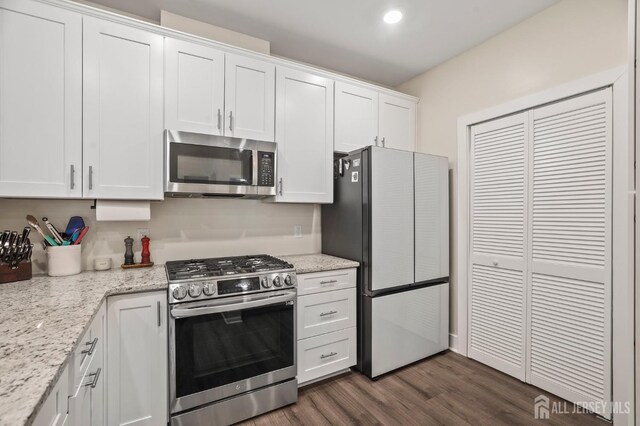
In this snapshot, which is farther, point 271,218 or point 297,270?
point 271,218

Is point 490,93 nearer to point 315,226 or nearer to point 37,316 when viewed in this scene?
point 315,226

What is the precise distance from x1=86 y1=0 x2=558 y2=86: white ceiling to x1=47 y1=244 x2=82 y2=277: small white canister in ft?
5.86

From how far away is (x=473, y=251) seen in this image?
9.20 ft

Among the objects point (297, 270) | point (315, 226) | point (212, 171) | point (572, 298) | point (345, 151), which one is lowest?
point (572, 298)

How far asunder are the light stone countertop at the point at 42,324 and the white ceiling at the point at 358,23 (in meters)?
1.97

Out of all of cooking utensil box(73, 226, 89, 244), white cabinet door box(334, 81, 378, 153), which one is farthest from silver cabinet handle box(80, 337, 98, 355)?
white cabinet door box(334, 81, 378, 153)

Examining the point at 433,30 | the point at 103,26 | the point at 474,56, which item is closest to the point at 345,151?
the point at 433,30

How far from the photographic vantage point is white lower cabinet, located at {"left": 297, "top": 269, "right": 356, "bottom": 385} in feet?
7.48

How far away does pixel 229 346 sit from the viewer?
6.33ft

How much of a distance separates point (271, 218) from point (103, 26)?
181 centimetres

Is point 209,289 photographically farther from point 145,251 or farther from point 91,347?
point 145,251

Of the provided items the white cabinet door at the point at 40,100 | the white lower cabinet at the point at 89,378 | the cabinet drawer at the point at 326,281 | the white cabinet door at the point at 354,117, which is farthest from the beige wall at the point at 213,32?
the white lower cabinet at the point at 89,378

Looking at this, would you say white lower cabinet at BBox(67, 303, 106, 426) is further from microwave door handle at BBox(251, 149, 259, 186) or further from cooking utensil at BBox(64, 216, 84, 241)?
microwave door handle at BBox(251, 149, 259, 186)

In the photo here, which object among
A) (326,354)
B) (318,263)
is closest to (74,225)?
(318,263)
